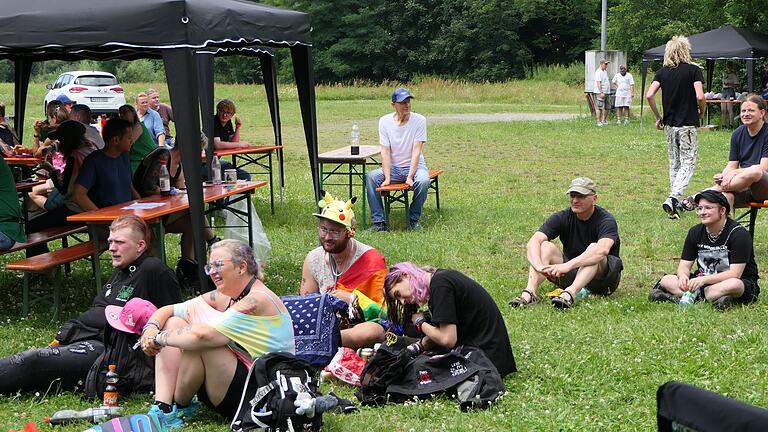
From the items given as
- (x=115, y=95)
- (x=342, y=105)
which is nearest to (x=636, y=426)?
(x=115, y=95)

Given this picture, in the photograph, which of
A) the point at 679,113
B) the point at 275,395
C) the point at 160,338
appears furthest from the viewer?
the point at 679,113

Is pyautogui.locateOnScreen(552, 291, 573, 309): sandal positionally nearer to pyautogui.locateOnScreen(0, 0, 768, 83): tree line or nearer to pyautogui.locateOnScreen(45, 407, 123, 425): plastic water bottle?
pyautogui.locateOnScreen(45, 407, 123, 425): plastic water bottle

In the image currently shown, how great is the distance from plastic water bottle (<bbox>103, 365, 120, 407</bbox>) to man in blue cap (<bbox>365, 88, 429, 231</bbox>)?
5457 millimetres

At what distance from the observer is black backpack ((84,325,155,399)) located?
17.2ft

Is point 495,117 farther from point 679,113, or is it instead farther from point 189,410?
point 189,410

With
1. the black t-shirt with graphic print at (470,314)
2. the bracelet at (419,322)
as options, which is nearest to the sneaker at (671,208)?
the black t-shirt with graphic print at (470,314)

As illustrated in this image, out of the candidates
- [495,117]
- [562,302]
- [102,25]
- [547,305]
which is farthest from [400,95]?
[495,117]

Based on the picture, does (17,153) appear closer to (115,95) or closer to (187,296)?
(187,296)

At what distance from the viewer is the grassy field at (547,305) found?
492 centimetres

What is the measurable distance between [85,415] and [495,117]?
24655 millimetres

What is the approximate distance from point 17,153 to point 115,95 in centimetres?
1680

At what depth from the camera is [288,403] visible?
4434 mm

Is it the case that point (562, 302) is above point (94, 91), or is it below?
below

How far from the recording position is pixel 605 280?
7293 millimetres
